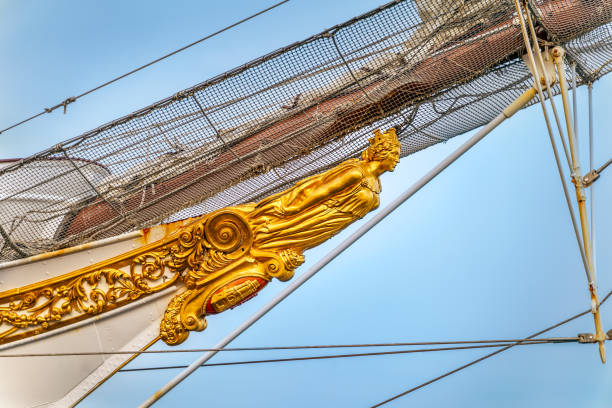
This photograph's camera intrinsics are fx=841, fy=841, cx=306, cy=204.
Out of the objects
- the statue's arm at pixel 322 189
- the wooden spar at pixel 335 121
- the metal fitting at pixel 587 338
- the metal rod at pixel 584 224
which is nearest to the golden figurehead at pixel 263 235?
the statue's arm at pixel 322 189

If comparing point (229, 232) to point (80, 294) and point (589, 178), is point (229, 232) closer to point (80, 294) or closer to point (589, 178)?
point (80, 294)

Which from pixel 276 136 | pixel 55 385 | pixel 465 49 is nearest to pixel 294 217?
pixel 276 136

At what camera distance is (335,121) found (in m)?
2.59

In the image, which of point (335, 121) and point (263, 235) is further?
point (335, 121)

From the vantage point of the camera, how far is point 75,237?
9.01 feet

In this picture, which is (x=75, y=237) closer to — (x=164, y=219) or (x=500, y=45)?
(x=164, y=219)

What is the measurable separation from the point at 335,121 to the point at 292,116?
0.15 meters

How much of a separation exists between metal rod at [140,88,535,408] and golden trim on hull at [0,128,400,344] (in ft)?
0.17

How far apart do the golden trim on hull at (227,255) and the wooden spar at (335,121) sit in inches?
7.0

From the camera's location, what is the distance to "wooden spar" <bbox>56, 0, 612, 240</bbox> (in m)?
2.48

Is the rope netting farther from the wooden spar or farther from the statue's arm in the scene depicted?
the statue's arm

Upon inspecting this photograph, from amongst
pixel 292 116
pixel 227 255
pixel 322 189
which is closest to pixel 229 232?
pixel 227 255

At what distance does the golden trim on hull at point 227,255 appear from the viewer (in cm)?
242

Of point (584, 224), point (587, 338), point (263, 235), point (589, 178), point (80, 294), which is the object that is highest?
point (80, 294)
